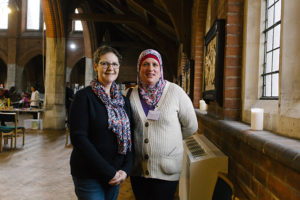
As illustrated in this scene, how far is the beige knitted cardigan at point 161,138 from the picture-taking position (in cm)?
158

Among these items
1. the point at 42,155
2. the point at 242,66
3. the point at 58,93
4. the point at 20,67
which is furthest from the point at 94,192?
the point at 20,67

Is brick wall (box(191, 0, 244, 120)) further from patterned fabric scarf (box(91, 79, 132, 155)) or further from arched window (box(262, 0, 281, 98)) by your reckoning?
patterned fabric scarf (box(91, 79, 132, 155))

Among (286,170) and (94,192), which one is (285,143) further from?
(94,192)

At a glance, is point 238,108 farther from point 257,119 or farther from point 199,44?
point 199,44

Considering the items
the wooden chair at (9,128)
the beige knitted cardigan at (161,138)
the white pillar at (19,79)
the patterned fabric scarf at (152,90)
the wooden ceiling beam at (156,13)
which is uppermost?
the wooden ceiling beam at (156,13)

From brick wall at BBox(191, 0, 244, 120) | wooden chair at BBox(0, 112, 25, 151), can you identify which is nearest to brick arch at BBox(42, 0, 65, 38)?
wooden chair at BBox(0, 112, 25, 151)

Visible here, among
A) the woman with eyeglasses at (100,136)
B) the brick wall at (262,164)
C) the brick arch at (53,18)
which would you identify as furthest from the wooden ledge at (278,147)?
the brick arch at (53,18)

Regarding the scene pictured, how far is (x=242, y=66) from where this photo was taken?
2170mm

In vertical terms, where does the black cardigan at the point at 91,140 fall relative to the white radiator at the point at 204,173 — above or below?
above

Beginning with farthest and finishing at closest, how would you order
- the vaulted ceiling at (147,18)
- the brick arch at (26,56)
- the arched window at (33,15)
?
the arched window at (33,15)
the brick arch at (26,56)
the vaulted ceiling at (147,18)

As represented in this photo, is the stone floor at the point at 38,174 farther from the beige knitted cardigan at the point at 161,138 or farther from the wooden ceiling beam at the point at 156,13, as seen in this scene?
the wooden ceiling beam at the point at 156,13

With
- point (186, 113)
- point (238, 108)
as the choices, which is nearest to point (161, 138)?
point (186, 113)

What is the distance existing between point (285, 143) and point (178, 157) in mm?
634

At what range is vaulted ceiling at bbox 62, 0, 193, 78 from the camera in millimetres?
5131
